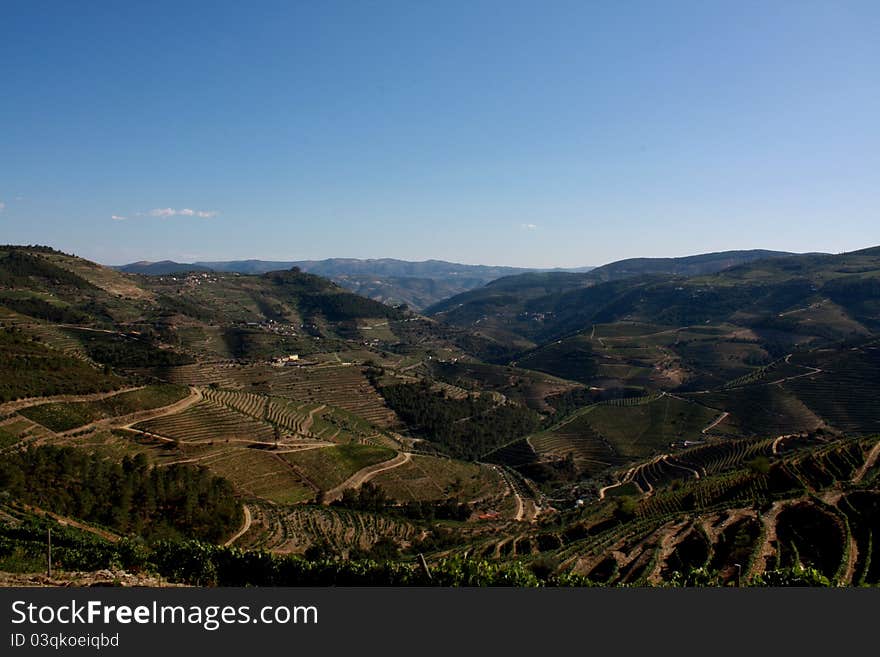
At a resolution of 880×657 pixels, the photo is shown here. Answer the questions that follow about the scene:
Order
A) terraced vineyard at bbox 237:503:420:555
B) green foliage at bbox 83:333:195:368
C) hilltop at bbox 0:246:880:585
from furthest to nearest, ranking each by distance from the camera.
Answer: green foliage at bbox 83:333:195:368
terraced vineyard at bbox 237:503:420:555
hilltop at bbox 0:246:880:585

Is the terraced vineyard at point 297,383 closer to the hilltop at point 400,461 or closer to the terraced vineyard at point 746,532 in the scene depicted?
the hilltop at point 400,461

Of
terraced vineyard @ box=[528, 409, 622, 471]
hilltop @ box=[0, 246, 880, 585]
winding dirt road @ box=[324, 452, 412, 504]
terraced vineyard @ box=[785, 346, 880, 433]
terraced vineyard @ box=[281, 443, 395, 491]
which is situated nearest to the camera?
hilltop @ box=[0, 246, 880, 585]

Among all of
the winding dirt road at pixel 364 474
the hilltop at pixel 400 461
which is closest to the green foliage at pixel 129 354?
the hilltop at pixel 400 461

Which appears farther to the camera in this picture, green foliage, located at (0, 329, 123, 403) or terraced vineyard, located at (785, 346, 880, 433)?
terraced vineyard, located at (785, 346, 880, 433)

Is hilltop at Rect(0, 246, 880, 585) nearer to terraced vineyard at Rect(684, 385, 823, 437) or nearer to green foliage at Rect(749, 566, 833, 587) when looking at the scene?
green foliage at Rect(749, 566, 833, 587)

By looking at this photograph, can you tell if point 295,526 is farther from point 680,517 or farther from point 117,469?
point 680,517

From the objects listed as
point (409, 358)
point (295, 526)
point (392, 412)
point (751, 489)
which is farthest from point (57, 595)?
point (409, 358)

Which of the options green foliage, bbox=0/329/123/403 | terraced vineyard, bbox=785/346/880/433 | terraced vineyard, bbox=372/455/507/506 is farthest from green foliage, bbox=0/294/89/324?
terraced vineyard, bbox=785/346/880/433

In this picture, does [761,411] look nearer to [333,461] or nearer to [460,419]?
[460,419]

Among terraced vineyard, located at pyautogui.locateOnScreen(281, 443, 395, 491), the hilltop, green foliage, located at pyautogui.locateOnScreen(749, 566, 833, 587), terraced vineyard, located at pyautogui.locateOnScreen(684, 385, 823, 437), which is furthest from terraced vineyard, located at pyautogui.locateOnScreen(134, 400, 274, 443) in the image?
terraced vineyard, located at pyautogui.locateOnScreen(684, 385, 823, 437)

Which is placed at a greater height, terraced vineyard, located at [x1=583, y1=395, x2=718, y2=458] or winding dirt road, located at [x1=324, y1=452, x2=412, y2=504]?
winding dirt road, located at [x1=324, y1=452, x2=412, y2=504]

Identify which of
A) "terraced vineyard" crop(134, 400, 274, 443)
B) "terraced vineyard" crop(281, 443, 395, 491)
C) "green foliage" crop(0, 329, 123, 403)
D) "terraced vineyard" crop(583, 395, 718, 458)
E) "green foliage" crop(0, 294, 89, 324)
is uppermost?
"green foliage" crop(0, 294, 89, 324)

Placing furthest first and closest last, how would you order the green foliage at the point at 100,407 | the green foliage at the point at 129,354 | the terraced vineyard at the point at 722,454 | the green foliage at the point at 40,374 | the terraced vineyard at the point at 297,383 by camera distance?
the green foliage at the point at 129,354
the terraced vineyard at the point at 297,383
the terraced vineyard at the point at 722,454
the green foliage at the point at 40,374
the green foliage at the point at 100,407

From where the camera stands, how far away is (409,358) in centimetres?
19225
